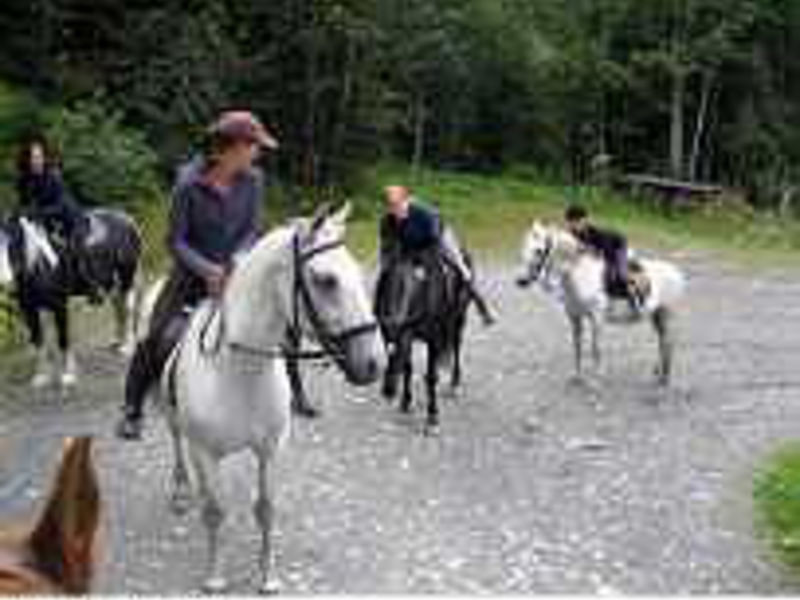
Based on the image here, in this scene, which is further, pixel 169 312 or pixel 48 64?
pixel 48 64

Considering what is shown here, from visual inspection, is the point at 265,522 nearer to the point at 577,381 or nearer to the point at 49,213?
the point at 49,213

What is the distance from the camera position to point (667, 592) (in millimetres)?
6945

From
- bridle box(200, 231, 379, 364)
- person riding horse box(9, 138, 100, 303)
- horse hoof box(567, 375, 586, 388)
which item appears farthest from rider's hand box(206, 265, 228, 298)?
horse hoof box(567, 375, 586, 388)

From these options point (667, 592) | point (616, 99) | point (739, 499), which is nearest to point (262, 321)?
point (667, 592)

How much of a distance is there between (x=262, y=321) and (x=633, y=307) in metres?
6.33

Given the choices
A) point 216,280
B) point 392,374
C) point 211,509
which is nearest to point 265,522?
point 211,509

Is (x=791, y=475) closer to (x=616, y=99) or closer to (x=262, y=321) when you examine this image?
(x=262, y=321)

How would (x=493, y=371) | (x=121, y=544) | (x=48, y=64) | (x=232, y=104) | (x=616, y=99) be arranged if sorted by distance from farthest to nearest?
(x=616, y=99)
(x=232, y=104)
(x=48, y=64)
(x=493, y=371)
(x=121, y=544)

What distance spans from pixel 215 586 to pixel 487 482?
2.64 m

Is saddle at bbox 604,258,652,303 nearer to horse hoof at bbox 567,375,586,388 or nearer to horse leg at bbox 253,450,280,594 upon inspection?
horse hoof at bbox 567,375,586,388

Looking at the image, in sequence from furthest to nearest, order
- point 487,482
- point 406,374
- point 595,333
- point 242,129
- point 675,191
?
point 675,191 < point 595,333 < point 406,374 < point 487,482 < point 242,129

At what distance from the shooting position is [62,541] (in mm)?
1579

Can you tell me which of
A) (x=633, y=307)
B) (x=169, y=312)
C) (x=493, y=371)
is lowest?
(x=493, y=371)

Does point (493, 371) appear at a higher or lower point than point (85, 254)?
lower
